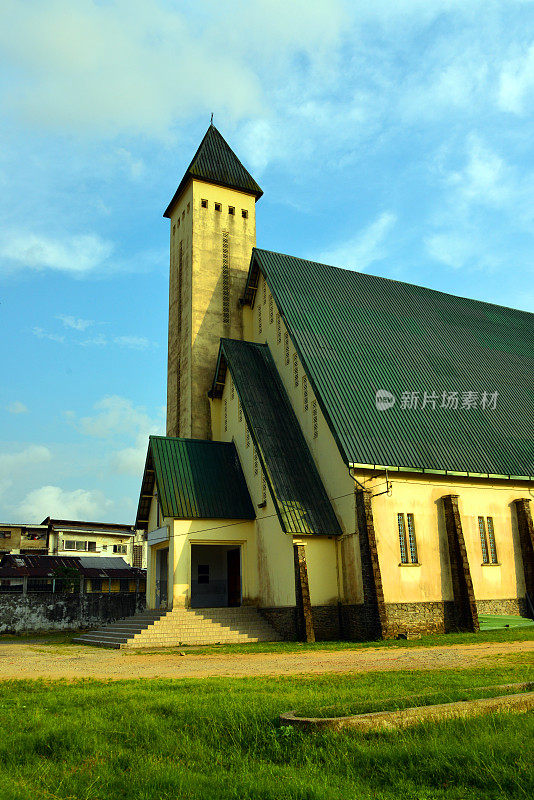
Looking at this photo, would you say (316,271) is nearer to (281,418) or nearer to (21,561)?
(281,418)

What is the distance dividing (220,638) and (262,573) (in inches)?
138

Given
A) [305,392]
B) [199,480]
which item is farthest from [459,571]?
[199,480]

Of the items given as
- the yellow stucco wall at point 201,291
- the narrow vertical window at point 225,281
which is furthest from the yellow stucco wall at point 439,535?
the narrow vertical window at point 225,281

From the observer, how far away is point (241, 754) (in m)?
6.33

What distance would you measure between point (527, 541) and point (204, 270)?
21.0 metres

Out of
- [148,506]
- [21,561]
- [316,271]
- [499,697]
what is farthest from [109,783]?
[21,561]

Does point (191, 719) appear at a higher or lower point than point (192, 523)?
lower

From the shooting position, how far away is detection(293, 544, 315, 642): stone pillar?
22.0m

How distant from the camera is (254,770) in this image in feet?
18.9

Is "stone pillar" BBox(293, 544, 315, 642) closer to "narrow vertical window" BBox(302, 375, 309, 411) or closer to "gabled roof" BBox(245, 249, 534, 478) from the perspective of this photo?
"gabled roof" BBox(245, 249, 534, 478)

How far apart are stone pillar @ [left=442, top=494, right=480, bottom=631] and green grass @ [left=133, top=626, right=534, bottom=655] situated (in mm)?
937

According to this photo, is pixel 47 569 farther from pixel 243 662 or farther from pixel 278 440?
pixel 243 662

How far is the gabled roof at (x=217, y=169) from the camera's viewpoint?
3678cm

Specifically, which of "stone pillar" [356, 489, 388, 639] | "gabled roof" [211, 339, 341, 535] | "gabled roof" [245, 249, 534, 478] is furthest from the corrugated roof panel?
"stone pillar" [356, 489, 388, 639]
